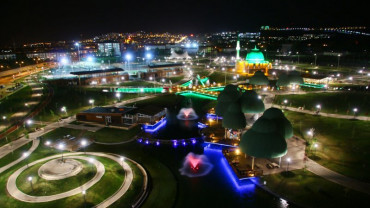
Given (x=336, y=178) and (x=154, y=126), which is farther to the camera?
(x=154, y=126)

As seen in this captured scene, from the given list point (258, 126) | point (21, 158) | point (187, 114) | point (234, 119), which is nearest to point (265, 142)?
point (258, 126)

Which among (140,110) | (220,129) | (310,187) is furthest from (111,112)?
(310,187)

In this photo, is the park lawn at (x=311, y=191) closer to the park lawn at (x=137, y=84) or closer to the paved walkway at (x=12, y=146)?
the paved walkway at (x=12, y=146)

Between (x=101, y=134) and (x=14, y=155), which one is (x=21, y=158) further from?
(x=101, y=134)

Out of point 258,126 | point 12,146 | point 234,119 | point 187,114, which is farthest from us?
point 187,114

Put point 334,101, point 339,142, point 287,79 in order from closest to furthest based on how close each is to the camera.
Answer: point 339,142 < point 334,101 < point 287,79

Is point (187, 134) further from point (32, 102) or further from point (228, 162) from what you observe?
point (32, 102)

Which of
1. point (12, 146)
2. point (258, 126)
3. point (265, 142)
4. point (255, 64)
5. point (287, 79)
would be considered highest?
point (255, 64)

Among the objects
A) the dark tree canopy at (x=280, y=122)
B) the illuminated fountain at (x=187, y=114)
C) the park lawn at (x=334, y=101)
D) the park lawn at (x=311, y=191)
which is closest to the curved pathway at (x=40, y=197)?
the park lawn at (x=311, y=191)
